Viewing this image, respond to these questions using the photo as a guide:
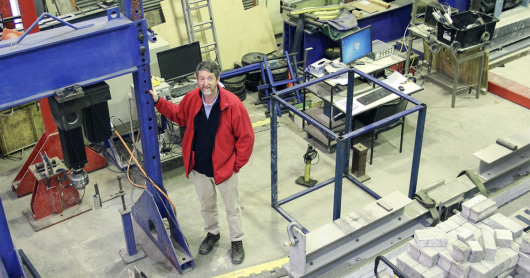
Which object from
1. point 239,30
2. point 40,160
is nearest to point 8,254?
point 40,160

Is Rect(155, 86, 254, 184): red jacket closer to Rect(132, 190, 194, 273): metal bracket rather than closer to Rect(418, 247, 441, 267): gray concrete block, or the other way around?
Rect(132, 190, 194, 273): metal bracket

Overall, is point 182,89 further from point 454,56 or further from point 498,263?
point 498,263

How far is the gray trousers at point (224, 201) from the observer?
541 cm

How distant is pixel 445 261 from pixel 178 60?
440 centimetres

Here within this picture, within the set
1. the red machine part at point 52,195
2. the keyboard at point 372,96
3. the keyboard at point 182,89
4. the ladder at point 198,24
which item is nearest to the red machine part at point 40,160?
the red machine part at point 52,195

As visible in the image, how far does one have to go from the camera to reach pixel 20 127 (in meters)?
7.39

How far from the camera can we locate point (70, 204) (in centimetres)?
649

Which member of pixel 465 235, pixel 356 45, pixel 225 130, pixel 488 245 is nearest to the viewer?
pixel 488 245

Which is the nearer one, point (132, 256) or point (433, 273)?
point (433, 273)

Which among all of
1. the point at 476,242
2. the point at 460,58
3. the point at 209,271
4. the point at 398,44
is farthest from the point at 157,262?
the point at 398,44

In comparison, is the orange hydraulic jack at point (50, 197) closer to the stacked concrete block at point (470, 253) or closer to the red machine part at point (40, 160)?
the red machine part at point (40, 160)

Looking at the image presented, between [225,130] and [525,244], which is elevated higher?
[225,130]

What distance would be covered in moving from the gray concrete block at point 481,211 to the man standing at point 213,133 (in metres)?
1.91

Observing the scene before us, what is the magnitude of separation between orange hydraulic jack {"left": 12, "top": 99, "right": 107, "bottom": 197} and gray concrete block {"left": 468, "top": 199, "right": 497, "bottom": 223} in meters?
4.36
